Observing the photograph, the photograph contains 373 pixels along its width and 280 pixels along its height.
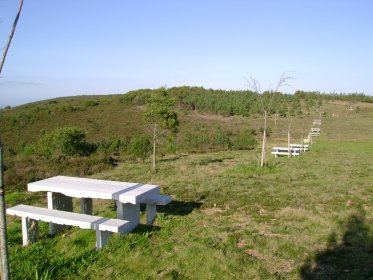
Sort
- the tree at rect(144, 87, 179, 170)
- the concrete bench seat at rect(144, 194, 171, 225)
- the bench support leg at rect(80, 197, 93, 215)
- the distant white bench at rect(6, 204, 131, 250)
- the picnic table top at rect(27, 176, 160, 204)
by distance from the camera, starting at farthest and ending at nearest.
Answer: the tree at rect(144, 87, 179, 170)
the bench support leg at rect(80, 197, 93, 215)
the concrete bench seat at rect(144, 194, 171, 225)
the picnic table top at rect(27, 176, 160, 204)
the distant white bench at rect(6, 204, 131, 250)

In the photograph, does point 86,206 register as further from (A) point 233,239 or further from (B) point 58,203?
(A) point 233,239

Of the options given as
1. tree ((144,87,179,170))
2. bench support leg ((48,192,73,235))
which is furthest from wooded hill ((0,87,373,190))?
bench support leg ((48,192,73,235))

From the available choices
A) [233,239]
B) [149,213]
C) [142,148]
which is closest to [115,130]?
[142,148]

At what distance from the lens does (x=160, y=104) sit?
15.2 meters

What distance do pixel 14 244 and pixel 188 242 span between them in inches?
123

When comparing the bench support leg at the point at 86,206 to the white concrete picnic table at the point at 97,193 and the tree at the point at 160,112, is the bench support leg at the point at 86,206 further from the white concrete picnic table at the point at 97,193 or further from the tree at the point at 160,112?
the tree at the point at 160,112

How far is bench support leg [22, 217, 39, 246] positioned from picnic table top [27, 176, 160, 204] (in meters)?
0.72

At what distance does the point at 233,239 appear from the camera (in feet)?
20.3

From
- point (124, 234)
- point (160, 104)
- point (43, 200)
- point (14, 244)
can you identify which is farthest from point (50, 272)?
point (160, 104)

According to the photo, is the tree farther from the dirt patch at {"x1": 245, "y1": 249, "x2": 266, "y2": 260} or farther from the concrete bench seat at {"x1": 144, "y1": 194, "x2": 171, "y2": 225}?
the dirt patch at {"x1": 245, "y1": 249, "x2": 266, "y2": 260}

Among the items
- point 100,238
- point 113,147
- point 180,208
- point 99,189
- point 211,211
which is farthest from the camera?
point 113,147

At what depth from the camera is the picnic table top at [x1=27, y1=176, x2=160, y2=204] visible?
21.0ft

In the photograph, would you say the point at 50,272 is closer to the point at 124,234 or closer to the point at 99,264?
the point at 99,264

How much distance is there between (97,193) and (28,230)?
136 cm
